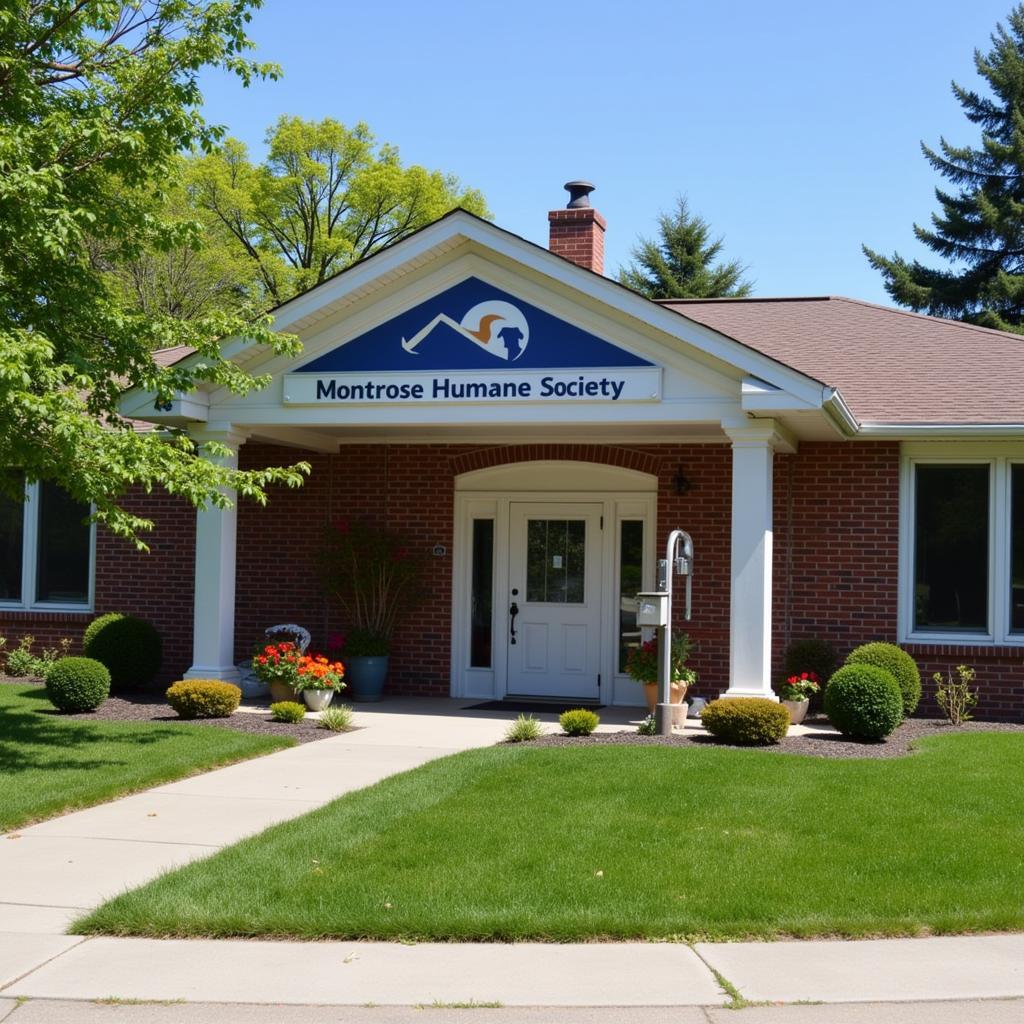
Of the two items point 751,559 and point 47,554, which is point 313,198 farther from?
point 751,559

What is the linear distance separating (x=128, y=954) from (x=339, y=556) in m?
9.75

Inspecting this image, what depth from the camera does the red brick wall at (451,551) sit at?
1423cm

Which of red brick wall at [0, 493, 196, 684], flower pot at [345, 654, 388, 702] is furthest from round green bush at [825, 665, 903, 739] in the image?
red brick wall at [0, 493, 196, 684]

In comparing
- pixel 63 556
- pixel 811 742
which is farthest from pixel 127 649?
pixel 811 742

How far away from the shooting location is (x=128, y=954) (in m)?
5.85

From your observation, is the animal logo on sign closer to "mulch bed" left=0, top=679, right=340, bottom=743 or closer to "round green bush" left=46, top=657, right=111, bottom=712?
"mulch bed" left=0, top=679, right=340, bottom=743

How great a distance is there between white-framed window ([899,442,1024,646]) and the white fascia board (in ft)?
1.98

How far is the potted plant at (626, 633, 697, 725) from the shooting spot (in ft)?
45.0

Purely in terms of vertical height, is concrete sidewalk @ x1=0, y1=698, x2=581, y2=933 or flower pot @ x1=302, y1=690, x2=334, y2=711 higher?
flower pot @ x1=302, y1=690, x2=334, y2=711

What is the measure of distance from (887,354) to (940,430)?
105 inches

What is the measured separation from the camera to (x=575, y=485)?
51.3 feet

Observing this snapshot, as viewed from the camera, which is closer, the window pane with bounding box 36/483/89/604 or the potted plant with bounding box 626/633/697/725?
the potted plant with bounding box 626/633/697/725

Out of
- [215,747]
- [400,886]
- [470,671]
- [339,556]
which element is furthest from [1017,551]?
[400,886]

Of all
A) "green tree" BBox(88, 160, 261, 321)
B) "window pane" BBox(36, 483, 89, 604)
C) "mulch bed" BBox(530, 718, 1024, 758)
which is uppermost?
"green tree" BBox(88, 160, 261, 321)
